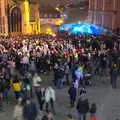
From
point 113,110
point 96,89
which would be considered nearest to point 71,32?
point 96,89

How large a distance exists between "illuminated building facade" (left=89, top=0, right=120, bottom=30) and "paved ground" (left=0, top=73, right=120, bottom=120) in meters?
26.3

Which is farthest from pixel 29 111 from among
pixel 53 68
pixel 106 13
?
pixel 106 13

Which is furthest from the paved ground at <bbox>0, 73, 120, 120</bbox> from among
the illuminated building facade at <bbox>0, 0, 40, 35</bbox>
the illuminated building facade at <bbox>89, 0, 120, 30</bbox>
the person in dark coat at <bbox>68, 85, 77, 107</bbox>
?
the illuminated building facade at <bbox>0, 0, 40, 35</bbox>

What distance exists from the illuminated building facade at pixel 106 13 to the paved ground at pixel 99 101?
26.3 m

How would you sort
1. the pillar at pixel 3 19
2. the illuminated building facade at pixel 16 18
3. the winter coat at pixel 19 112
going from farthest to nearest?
the illuminated building facade at pixel 16 18 → the pillar at pixel 3 19 → the winter coat at pixel 19 112

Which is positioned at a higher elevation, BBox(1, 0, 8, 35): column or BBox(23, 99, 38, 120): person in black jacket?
BBox(1, 0, 8, 35): column

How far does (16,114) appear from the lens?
16625 mm

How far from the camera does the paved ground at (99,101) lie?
1966 cm

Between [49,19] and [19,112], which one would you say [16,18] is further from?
[19,112]

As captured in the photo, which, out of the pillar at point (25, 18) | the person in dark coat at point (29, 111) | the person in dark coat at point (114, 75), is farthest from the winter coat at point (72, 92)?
the pillar at point (25, 18)

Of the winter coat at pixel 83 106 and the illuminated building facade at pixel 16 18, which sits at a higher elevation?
the illuminated building facade at pixel 16 18

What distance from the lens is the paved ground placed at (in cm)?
1966

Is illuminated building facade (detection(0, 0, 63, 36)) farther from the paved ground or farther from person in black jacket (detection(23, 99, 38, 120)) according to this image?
person in black jacket (detection(23, 99, 38, 120))

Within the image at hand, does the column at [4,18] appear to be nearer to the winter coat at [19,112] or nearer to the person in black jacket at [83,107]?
the person in black jacket at [83,107]
